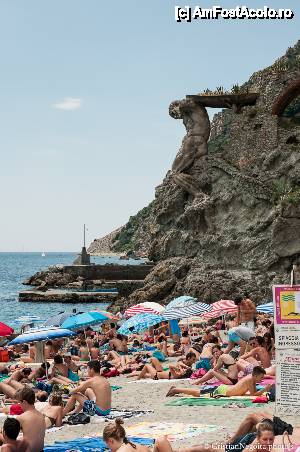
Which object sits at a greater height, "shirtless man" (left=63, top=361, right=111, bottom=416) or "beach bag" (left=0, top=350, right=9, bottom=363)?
"shirtless man" (left=63, top=361, right=111, bottom=416)

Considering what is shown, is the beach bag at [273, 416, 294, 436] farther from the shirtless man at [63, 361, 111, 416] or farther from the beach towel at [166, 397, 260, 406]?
the shirtless man at [63, 361, 111, 416]

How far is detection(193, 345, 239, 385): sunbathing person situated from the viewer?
14.8 m

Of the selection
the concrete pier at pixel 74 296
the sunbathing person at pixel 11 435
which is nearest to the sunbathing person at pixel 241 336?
the sunbathing person at pixel 11 435

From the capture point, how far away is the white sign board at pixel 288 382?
11539mm

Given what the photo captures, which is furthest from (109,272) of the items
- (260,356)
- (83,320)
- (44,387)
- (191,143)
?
(44,387)

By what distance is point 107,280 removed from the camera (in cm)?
7212

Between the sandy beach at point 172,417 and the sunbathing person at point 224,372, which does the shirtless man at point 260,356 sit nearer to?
the sunbathing person at point 224,372

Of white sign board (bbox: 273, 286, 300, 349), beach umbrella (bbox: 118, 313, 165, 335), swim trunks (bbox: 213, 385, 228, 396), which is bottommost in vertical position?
swim trunks (bbox: 213, 385, 228, 396)

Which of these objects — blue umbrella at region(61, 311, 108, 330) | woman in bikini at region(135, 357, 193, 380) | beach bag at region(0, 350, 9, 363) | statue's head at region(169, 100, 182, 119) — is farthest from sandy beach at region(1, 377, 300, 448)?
statue's head at region(169, 100, 182, 119)

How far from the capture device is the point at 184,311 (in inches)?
948

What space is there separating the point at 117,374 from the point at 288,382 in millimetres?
8445

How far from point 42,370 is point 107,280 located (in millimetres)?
54459

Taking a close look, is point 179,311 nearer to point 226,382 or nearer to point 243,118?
point 226,382

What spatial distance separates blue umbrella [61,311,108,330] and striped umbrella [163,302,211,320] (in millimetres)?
2017
